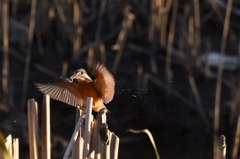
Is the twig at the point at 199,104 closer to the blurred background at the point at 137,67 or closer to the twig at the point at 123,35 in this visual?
the blurred background at the point at 137,67

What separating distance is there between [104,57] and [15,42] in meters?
1.63

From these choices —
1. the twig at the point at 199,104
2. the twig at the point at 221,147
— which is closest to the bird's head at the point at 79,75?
the twig at the point at 221,147

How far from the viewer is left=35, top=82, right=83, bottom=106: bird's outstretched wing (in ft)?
12.5

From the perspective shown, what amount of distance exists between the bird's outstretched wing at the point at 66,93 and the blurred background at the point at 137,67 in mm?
2082

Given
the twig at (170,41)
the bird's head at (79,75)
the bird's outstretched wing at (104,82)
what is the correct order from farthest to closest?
the twig at (170,41), the bird's head at (79,75), the bird's outstretched wing at (104,82)

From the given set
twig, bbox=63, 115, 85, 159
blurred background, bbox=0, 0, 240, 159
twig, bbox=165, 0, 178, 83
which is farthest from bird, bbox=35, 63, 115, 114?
twig, bbox=165, 0, 178, 83

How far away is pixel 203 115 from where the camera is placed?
603cm

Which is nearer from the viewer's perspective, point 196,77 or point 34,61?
point 196,77

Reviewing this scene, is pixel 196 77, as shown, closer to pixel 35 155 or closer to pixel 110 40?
pixel 110 40

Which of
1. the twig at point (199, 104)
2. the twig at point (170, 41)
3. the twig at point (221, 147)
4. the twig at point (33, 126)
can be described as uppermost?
the twig at point (170, 41)

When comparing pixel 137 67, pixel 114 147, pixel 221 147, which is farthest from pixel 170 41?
pixel 221 147

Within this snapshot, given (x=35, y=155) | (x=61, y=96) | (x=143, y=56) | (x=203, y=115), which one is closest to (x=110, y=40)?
(x=143, y=56)

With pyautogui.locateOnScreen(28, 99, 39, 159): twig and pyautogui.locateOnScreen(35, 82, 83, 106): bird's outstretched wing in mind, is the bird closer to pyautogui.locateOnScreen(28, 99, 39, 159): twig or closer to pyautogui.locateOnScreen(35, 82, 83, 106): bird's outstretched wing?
pyautogui.locateOnScreen(35, 82, 83, 106): bird's outstretched wing

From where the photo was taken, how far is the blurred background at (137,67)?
19.9 ft
